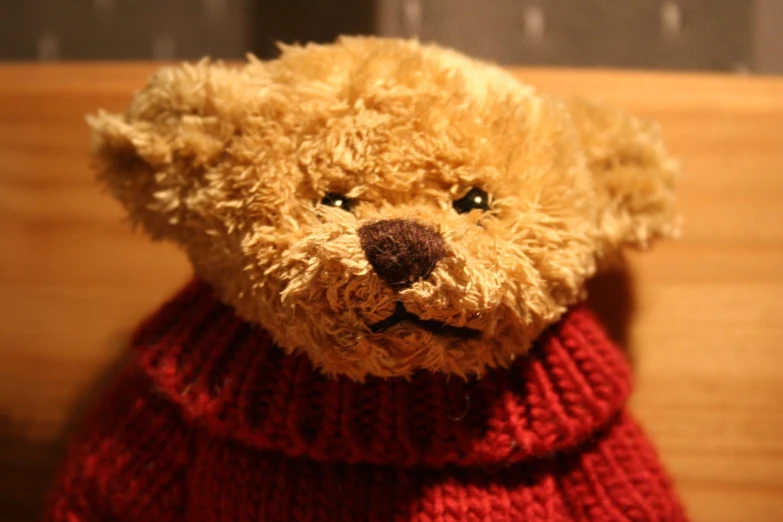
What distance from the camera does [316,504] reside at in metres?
0.38

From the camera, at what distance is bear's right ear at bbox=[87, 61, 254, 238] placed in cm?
39

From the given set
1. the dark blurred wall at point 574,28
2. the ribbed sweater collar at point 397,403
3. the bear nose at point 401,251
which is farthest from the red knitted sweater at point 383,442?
the dark blurred wall at point 574,28

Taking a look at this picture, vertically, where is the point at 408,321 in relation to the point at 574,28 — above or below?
below

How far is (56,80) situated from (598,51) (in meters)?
0.49

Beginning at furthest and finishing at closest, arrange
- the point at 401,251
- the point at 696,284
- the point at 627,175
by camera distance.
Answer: the point at 696,284
the point at 627,175
the point at 401,251

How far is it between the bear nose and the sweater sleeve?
22 cm

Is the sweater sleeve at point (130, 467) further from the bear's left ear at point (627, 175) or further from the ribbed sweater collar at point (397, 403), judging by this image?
the bear's left ear at point (627, 175)

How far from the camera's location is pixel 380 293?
12.3 inches

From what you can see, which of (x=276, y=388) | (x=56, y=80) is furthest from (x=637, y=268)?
(x=56, y=80)

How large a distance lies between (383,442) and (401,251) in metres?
0.13

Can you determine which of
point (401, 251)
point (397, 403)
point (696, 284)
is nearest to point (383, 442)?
point (397, 403)

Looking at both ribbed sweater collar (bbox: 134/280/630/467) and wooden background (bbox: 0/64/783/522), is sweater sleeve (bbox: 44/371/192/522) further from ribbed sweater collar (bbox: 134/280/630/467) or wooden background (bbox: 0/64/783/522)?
wooden background (bbox: 0/64/783/522)

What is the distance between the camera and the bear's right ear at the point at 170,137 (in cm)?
39

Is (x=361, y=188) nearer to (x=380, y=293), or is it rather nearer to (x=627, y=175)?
(x=380, y=293)
